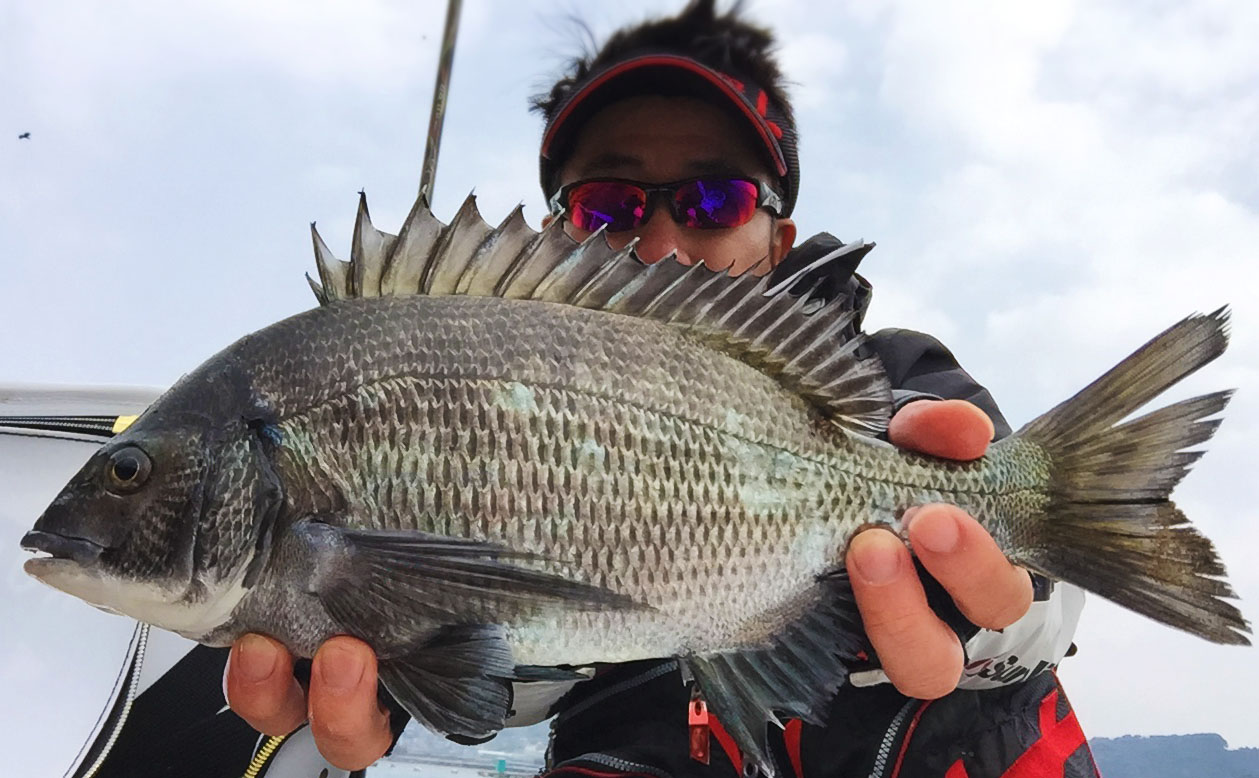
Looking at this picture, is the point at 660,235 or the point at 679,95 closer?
the point at 660,235

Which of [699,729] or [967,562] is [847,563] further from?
[699,729]

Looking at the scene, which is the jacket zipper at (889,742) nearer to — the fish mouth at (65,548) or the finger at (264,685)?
the finger at (264,685)

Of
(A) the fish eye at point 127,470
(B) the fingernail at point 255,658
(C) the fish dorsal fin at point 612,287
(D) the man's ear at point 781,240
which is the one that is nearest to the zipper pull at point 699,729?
(C) the fish dorsal fin at point 612,287

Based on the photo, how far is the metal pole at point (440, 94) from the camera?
140 inches

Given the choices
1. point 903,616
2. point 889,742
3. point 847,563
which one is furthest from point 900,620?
point 889,742

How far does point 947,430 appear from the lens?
1.28 meters

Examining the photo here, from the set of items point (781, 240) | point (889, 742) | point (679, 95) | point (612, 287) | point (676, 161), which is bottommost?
point (889, 742)

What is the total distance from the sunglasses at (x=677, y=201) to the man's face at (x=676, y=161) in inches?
1.0

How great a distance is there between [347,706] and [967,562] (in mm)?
962

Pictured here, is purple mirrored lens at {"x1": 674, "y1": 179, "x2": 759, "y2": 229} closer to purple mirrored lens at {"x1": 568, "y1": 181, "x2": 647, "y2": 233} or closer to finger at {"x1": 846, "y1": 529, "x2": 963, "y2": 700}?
purple mirrored lens at {"x1": 568, "y1": 181, "x2": 647, "y2": 233}

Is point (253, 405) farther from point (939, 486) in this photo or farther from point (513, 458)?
point (939, 486)

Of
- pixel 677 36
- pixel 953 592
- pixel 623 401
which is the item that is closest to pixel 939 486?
pixel 953 592

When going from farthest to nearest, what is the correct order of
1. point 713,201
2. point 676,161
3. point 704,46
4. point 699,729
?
1. point 704,46
2. point 676,161
3. point 713,201
4. point 699,729

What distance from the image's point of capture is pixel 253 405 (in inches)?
47.6
